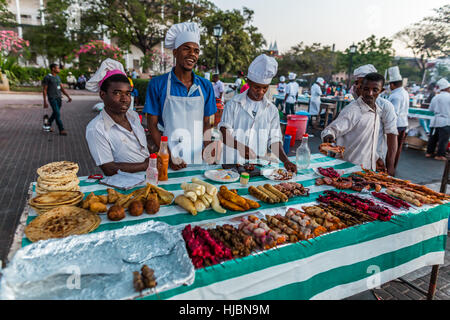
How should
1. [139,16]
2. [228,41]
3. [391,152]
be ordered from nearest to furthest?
[391,152]
[139,16]
[228,41]

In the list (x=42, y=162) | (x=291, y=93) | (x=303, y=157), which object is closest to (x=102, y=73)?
(x=303, y=157)

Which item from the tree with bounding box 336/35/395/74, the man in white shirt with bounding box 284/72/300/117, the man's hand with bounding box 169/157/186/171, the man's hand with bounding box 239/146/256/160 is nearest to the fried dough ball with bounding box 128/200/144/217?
the man's hand with bounding box 169/157/186/171

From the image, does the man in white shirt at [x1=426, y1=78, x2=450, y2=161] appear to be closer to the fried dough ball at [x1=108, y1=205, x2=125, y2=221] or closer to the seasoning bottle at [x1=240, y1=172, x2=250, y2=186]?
the seasoning bottle at [x1=240, y1=172, x2=250, y2=186]

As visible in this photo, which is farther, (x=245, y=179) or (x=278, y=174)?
(x=278, y=174)

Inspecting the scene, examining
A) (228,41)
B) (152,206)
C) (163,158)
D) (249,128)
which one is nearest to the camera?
(152,206)

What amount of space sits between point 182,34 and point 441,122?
8.61 metres

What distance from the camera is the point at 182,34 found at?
9.33 ft

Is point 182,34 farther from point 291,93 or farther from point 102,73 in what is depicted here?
point 291,93

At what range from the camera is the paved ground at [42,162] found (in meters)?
3.04

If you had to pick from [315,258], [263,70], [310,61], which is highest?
[310,61]

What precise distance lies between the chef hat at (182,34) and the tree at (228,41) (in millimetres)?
27486

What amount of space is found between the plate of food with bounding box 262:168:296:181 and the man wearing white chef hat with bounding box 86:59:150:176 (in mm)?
1217

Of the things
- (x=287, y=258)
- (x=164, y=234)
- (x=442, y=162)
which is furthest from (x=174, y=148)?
(x=442, y=162)

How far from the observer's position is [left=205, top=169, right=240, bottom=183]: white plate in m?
2.49
